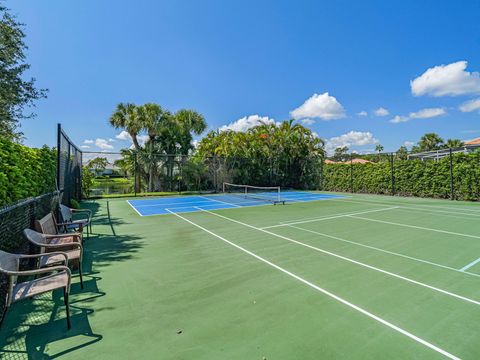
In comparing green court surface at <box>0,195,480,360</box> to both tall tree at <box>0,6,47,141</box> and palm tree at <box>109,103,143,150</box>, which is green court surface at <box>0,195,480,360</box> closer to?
tall tree at <box>0,6,47,141</box>

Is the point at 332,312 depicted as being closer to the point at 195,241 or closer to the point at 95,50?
the point at 195,241

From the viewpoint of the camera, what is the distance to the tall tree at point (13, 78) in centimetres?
1016

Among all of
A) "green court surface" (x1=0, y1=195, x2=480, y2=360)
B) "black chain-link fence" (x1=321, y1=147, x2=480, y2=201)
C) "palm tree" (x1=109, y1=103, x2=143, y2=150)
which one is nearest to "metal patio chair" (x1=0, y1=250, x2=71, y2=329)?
"green court surface" (x1=0, y1=195, x2=480, y2=360)

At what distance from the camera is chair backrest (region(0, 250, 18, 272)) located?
2.42 metres

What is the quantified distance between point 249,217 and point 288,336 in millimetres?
6576

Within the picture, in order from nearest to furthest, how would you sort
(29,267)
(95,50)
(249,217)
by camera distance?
(29,267)
(249,217)
(95,50)

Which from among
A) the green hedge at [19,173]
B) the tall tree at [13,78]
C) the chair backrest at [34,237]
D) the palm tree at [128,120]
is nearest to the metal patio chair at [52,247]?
the chair backrest at [34,237]

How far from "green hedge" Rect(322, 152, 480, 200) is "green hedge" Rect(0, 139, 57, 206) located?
18934 millimetres

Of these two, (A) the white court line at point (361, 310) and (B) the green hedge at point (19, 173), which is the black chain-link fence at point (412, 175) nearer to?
(A) the white court line at point (361, 310)

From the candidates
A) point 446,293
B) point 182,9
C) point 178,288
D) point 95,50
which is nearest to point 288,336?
point 178,288

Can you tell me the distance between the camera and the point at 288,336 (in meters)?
2.33

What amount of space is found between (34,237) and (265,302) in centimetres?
331

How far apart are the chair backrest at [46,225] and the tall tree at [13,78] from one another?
8.78 metres

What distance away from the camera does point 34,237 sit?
344 centimetres
